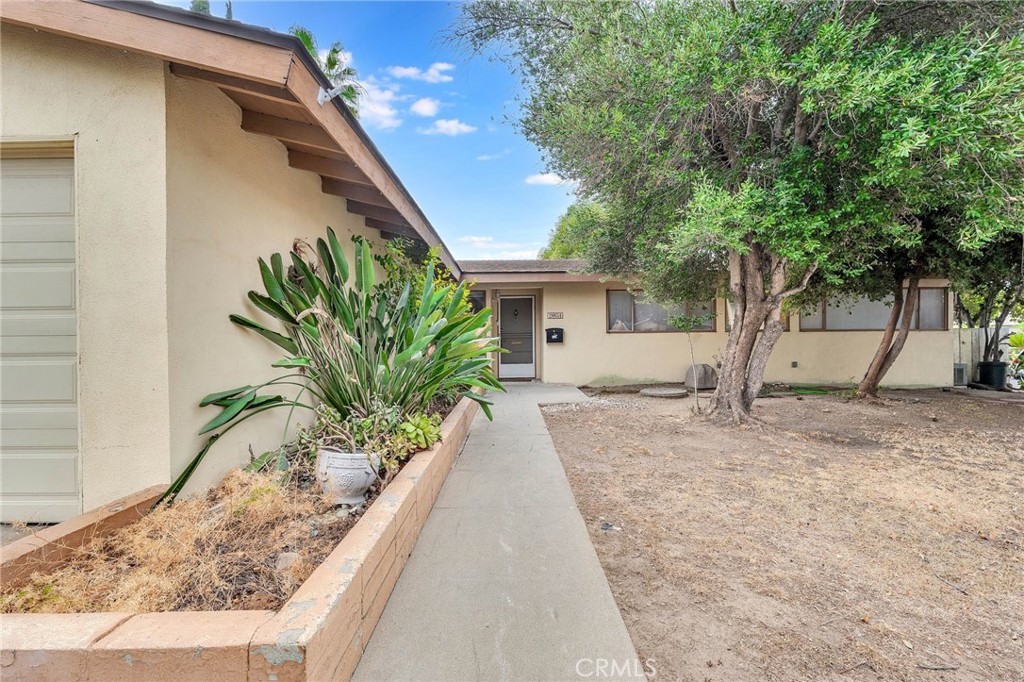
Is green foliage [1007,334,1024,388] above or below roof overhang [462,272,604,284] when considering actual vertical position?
below

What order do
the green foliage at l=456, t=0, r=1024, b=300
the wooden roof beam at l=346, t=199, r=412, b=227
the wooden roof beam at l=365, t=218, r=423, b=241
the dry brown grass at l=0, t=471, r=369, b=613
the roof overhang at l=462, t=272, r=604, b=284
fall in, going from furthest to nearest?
the roof overhang at l=462, t=272, r=604, b=284
the wooden roof beam at l=365, t=218, r=423, b=241
the wooden roof beam at l=346, t=199, r=412, b=227
the green foliage at l=456, t=0, r=1024, b=300
the dry brown grass at l=0, t=471, r=369, b=613

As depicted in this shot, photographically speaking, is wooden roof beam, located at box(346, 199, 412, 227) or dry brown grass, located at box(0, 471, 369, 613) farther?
wooden roof beam, located at box(346, 199, 412, 227)

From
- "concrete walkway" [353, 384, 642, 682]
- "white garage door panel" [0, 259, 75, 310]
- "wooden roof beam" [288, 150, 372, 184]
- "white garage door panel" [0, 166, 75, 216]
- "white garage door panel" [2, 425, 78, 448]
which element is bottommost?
"concrete walkway" [353, 384, 642, 682]

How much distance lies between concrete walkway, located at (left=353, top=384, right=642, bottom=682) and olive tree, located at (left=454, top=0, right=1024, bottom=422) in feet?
10.5

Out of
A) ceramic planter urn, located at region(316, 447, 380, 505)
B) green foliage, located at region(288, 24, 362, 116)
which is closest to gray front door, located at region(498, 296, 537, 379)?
Result: green foliage, located at region(288, 24, 362, 116)

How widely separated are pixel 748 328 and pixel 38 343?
6924mm

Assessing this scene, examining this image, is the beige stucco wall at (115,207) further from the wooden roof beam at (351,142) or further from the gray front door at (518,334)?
the gray front door at (518,334)

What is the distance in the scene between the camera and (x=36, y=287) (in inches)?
93.3

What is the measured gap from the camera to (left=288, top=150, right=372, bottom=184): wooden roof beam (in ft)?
11.6

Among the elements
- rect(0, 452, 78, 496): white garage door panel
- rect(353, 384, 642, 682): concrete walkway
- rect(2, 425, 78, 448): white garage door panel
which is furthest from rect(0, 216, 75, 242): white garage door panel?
rect(353, 384, 642, 682): concrete walkway

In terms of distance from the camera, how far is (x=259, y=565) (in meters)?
1.77

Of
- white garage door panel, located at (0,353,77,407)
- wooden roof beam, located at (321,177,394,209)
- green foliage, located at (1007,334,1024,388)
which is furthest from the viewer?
green foliage, located at (1007,334,1024,388)

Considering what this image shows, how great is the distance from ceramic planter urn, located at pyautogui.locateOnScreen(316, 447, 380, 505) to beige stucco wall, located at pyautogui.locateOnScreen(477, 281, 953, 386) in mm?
7784

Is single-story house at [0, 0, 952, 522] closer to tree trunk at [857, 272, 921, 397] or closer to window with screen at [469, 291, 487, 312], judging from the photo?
window with screen at [469, 291, 487, 312]
